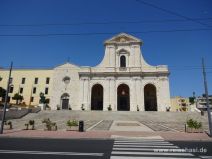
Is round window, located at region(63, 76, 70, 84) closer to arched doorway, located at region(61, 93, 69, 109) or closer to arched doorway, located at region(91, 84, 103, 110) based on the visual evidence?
arched doorway, located at region(61, 93, 69, 109)

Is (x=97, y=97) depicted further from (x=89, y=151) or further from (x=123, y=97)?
(x=89, y=151)

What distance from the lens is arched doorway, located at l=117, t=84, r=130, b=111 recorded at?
1859 inches

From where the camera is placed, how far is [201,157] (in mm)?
7199

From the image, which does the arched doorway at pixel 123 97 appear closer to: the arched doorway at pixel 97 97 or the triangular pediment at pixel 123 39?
the arched doorway at pixel 97 97

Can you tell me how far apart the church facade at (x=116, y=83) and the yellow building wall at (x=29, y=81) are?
17.0ft

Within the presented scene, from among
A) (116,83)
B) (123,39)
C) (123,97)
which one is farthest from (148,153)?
(123,39)

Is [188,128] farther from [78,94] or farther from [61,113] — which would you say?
[78,94]

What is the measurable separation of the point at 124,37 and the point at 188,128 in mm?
36229

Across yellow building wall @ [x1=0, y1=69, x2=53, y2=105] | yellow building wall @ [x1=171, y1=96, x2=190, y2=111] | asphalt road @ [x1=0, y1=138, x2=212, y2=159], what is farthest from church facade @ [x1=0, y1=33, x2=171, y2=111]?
yellow building wall @ [x1=171, y1=96, x2=190, y2=111]

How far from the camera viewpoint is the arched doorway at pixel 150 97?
4741 centimetres

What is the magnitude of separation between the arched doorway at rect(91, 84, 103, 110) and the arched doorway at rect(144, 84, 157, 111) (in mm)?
11346

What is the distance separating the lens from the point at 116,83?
4609 cm

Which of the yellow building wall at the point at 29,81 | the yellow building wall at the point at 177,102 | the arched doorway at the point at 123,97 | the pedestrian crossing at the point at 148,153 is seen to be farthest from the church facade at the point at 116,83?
the yellow building wall at the point at 177,102

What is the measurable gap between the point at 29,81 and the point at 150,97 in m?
34.6
